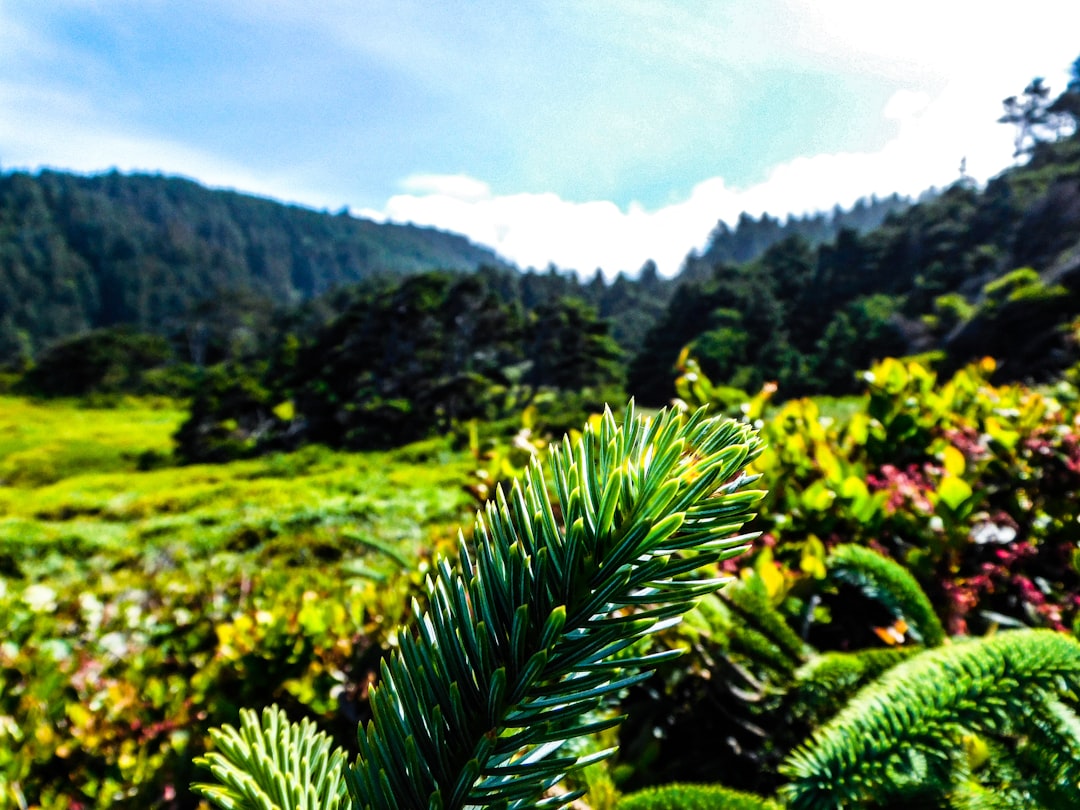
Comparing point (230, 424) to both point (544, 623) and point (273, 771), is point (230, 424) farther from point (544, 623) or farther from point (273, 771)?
point (544, 623)

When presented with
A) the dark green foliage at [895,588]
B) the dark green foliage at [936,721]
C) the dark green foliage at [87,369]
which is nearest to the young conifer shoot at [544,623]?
the dark green foliage at [936,721]

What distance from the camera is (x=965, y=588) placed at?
1374 mm

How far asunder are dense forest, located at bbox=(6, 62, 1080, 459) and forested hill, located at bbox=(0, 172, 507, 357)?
1004 millimetres

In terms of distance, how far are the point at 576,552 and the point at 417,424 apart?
76.6ft

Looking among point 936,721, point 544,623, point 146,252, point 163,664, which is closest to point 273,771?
point 544,623

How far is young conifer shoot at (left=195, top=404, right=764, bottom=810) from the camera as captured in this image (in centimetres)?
41

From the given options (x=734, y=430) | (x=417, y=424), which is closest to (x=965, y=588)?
(x=734, y=430)

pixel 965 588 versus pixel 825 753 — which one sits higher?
pixel 825 753

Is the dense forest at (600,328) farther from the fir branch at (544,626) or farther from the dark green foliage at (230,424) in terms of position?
the fir branch at (544,626)

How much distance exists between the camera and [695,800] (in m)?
0.77

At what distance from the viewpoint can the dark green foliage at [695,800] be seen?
76cm

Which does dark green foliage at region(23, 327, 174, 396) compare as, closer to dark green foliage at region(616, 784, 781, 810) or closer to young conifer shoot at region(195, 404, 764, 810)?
dark green foliage at region(616, 784, 781, 810)

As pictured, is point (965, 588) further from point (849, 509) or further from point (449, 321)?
point (449, 321)

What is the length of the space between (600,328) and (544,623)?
2870cm
